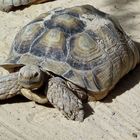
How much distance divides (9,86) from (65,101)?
567 mm

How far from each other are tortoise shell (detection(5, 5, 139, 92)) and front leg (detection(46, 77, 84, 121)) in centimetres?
12

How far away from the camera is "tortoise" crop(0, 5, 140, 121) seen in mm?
4766

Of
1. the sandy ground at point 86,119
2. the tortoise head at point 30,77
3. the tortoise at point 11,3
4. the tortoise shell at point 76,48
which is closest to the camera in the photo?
the sandy ground at point 86,119

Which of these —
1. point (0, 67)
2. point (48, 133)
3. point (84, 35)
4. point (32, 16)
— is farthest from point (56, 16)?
point (32, 16)

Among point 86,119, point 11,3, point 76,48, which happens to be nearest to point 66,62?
point 76,48

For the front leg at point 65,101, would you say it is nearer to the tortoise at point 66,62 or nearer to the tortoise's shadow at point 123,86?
the tortoise at point 66,62

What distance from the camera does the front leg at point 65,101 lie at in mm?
4719

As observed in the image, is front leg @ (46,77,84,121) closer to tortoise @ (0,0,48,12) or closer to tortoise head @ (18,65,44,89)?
tortoise head @ (18,65,44,89)

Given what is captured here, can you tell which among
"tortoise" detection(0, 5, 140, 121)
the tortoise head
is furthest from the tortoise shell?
the tortoise head

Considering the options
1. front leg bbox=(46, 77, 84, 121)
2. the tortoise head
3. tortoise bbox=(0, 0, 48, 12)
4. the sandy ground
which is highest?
the tortoise head

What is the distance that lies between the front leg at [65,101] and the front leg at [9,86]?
31 cm

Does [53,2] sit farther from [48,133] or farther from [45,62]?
[48,133]

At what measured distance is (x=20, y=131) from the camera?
460 centimetres

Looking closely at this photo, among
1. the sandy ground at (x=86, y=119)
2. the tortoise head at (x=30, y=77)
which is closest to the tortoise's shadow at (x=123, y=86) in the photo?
the sandy ground at (x=86, y=119)
